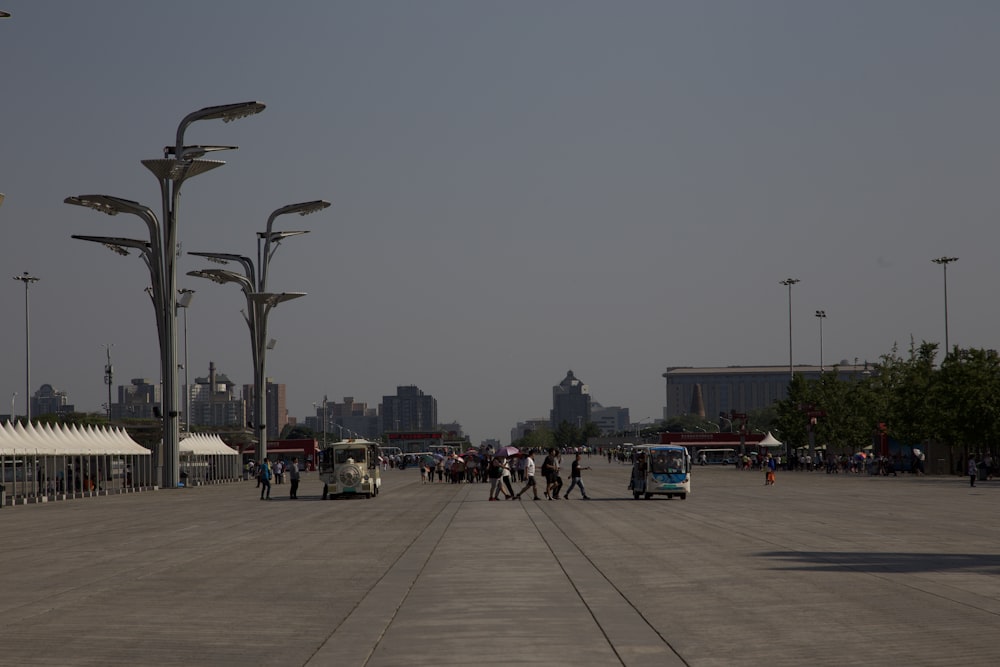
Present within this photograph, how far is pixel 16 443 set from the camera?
1877 inches

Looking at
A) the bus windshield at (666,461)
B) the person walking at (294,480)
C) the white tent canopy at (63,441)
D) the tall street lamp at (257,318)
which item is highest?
the tall street lamp at (257,318)

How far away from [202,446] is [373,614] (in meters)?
68.3

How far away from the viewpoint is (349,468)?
5081 centimetres

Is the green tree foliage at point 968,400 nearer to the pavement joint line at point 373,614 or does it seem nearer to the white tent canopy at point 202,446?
the white tent canopy at point 202,446

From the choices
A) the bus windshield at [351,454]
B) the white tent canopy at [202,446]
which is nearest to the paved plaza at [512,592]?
the bus windshield at [351,454]

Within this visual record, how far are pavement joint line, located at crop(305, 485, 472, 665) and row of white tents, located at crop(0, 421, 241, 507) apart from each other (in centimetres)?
3006

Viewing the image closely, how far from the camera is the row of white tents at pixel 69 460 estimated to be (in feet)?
162

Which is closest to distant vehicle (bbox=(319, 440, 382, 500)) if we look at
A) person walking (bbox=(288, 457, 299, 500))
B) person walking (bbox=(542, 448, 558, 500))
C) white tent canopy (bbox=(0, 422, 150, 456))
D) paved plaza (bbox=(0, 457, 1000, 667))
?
person walking (bbox=(288, 457, 299, 500))

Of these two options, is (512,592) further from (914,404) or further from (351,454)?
(914,404)

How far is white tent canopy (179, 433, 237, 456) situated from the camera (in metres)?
75.9

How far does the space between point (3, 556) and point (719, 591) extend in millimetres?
13899

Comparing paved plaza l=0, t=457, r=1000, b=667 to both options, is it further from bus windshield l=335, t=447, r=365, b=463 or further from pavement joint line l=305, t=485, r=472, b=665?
bus windshield l=335, t=447, r=365, b=463

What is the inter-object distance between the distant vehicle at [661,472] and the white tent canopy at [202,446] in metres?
36.8

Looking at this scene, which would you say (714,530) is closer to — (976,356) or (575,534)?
(575,534)
